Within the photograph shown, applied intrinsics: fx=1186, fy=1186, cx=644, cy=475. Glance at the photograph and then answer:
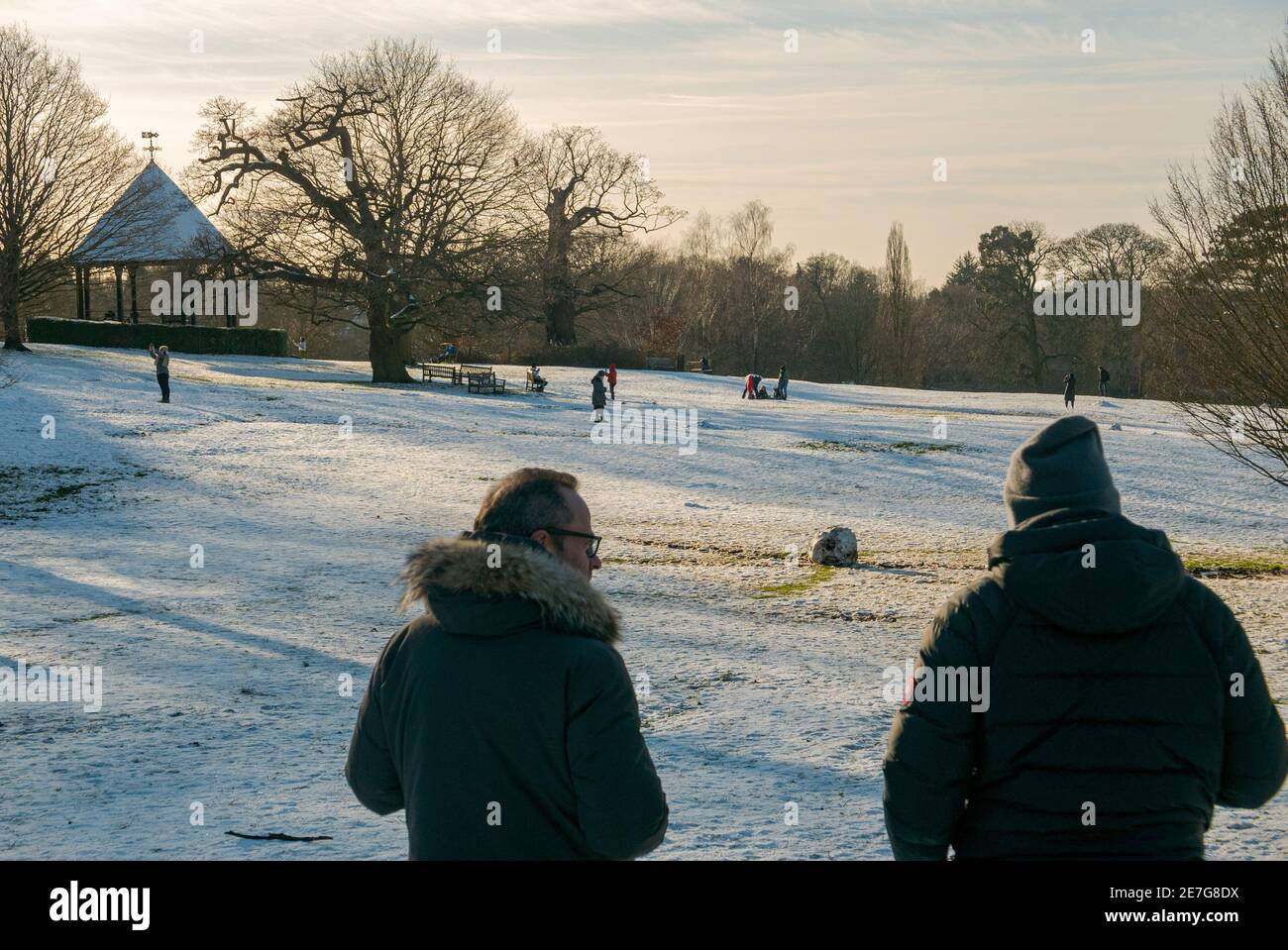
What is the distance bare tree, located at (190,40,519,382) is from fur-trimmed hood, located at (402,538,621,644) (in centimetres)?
3822

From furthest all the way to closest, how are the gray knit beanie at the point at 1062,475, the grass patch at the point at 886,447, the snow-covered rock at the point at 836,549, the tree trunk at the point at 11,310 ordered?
the tree trunk at the point at 11,310
the grass patch at the point at 886,447
the snow-covered rock at the point at 836,549
the gray knit beanie at the point at 1062,475

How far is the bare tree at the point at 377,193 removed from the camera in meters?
40.5

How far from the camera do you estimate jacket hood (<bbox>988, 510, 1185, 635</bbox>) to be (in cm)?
247

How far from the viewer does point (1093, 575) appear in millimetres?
2488

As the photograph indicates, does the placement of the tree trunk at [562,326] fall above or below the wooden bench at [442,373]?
above

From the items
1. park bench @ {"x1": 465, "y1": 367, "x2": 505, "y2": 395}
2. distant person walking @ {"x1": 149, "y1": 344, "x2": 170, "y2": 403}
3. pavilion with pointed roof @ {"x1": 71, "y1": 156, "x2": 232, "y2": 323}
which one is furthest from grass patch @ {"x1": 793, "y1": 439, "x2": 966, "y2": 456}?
pavilion with pointed roof @ {"x1": 71, "y1": 156, "x2": 232, "y2": 323}

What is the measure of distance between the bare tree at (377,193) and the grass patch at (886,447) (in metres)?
17.0

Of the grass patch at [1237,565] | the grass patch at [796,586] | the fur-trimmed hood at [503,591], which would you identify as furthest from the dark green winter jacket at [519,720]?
the grass patch at [1237,565]

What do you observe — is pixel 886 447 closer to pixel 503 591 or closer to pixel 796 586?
pixel 796 586

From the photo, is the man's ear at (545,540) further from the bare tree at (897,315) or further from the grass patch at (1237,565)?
the bare tree at (897,315)

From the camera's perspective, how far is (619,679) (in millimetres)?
2568
